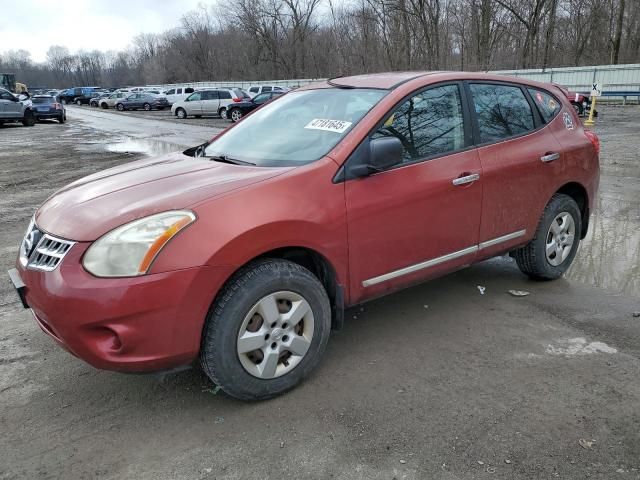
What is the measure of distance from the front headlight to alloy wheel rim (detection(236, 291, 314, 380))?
0.58m

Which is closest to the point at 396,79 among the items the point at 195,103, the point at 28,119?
the point at 28,119

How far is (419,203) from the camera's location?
11.2ft

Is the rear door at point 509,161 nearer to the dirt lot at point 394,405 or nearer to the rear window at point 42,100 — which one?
the dirt lot at point 394,405

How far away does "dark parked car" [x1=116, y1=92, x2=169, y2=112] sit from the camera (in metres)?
43.7

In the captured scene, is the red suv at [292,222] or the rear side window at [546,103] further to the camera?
the rear side window at [546,103]

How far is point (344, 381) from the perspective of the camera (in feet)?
10.4

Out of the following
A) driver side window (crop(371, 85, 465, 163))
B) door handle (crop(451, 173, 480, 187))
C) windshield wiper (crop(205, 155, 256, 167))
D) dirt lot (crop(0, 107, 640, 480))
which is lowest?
dirt lot (crop(0, 107, 640, 480))

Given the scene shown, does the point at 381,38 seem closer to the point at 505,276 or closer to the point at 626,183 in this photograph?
the point at 626,183

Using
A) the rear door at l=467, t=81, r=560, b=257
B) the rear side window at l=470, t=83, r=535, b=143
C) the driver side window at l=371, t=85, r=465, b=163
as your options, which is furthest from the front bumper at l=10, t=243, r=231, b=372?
the rear side window at l=470, t=83, r=535, b=143

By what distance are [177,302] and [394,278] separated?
56.9 inches

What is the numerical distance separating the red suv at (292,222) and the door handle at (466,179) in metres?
0.01

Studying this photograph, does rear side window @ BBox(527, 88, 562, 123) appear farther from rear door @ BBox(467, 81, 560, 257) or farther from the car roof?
the car roof

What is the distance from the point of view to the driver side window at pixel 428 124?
11.3ft

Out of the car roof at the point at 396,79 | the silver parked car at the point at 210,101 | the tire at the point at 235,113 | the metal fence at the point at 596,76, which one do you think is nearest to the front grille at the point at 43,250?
the car roof at the point at 396,79
